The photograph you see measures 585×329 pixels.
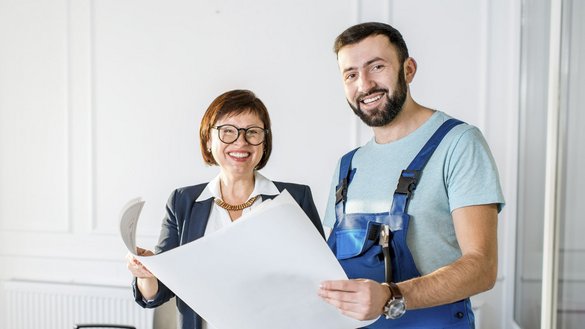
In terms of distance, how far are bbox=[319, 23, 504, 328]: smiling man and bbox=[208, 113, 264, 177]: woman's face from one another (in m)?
0.36

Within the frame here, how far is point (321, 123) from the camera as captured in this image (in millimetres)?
2926

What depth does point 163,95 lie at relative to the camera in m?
3.10

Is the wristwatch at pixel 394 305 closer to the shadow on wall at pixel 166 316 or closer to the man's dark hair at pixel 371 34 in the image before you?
the man's dark hair at pixel 371 34

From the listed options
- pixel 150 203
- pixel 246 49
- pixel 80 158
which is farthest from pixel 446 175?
pixel 80 158

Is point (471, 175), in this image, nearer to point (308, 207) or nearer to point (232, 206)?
point (308, 207)

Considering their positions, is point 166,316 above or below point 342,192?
below

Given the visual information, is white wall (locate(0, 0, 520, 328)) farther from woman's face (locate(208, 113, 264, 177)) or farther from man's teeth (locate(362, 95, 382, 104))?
man's teeth (locate(362, 95, 382, 104))

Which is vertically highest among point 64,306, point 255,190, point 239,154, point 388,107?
point 388,107

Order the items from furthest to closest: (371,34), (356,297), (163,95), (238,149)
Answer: (163,95) < (238,149) < (371,34) < (356,297)

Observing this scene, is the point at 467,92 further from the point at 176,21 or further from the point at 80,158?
the point at 80,158

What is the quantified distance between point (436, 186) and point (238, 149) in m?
0.70

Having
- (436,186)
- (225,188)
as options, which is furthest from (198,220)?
(436,186)

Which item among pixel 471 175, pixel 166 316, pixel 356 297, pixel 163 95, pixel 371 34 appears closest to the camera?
pixel 356 297

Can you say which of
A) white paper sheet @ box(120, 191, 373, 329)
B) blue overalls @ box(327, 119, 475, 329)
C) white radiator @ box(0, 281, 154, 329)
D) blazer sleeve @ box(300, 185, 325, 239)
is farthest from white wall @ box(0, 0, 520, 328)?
white paper sheet @ box(120, 191, 373, 329)
